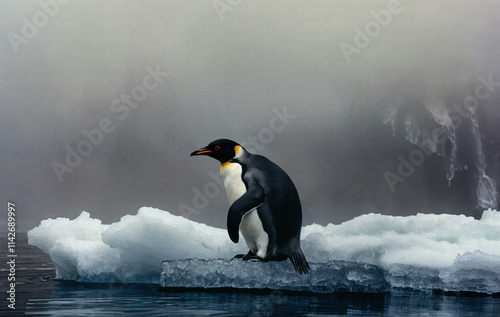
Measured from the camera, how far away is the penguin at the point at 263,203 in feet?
17.5

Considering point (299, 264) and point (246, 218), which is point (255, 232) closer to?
point (246, 218)

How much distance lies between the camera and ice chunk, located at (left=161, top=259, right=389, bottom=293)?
540 centimetres

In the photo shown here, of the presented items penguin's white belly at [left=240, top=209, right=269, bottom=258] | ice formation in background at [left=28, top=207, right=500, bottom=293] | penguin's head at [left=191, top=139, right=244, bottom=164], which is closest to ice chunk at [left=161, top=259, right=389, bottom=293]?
ice formation in background at [left=28, top=207, right=500, bottom=293]

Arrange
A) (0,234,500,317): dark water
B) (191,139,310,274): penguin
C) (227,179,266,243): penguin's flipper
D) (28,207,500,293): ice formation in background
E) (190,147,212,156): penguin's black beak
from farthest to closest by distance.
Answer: (190,147,212,156): penguin's black beak
(28,207,500,293): ice formation in background
(191,139,310,274): penguin
(227,179,266,243): penguin's flipper
(0,234,500,317): dark water

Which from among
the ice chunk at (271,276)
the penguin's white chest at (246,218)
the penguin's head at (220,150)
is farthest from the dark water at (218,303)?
the penguin's head at (220,150)

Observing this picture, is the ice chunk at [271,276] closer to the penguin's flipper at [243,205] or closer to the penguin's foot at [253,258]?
the penguin's foot at [253,258]

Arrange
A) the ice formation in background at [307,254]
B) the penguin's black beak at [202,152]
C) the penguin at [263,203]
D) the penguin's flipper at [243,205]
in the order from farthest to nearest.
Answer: the penguin's black beak at [202,152], the ice formation in background at [307,254], the penguin at [263,203], the penguin's flipper at [243,205]

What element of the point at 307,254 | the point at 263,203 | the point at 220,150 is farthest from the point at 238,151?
the point at 307,254

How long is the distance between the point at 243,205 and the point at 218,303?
855 mm

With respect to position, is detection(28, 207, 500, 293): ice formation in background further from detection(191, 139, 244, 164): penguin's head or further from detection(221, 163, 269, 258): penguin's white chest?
detection(191, 139, 244, 164): penguin's head

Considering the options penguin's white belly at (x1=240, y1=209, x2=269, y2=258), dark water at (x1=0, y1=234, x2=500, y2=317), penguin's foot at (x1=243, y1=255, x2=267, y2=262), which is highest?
penguin's white belly at (x1=240, y1=209, x2=269, y2=258)

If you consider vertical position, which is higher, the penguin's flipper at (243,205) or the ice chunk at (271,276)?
the penguin's flipper at (243,205)

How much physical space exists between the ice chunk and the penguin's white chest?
0.55ft

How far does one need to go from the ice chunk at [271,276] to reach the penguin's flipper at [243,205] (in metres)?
0.51
